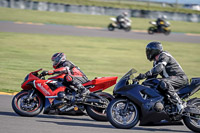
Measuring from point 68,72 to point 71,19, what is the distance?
25.7 m

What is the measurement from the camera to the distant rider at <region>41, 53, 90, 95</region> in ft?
24.1

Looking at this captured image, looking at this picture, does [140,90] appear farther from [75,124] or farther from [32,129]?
[32,129]

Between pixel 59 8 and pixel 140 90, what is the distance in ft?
96.5

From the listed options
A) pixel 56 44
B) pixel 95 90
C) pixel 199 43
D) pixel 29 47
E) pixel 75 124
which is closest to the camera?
pixel 75 124

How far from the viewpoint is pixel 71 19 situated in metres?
32.9

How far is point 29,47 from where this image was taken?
18156 mm

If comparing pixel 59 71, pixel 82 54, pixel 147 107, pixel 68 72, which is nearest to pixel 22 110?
pixel 59 71

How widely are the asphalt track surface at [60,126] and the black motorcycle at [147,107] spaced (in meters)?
0.18

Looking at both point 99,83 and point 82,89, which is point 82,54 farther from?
point 82,89

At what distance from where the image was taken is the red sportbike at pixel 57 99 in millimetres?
7324

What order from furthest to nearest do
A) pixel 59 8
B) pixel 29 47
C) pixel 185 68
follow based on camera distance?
pixel 59 8
pixel 29 47
pixel 185 68

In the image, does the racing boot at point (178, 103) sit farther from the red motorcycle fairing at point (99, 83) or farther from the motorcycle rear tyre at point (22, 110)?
the motorcycle rear tyre at point (22, 110)

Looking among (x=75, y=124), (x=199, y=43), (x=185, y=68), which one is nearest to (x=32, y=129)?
(x=75, y=124)

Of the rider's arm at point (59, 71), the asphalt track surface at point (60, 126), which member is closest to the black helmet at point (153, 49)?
the asphalt track surface at point (60, 126)
